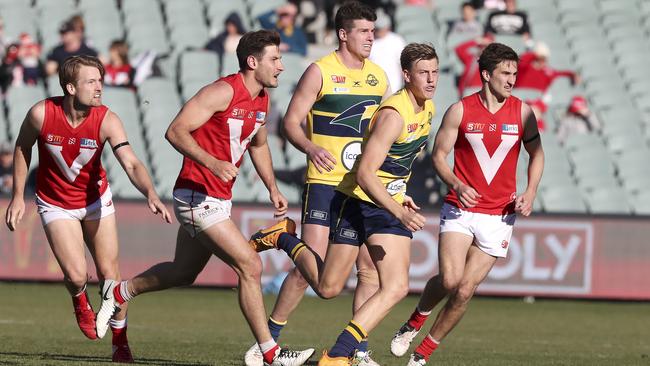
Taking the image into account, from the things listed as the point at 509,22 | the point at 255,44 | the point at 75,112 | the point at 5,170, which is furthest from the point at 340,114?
the point at 509,22

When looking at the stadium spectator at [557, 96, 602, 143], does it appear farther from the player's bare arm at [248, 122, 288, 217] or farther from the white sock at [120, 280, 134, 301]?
the white sock at [120, 280, 134, 301]

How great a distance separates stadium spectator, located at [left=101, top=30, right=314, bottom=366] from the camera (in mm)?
9383

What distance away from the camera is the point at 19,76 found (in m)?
20.4

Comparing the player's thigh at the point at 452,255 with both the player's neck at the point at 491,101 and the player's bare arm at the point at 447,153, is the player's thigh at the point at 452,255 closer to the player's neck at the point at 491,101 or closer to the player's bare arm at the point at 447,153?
the player's bare arm at the point at 447,153

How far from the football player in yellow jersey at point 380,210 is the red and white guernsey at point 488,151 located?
68cm

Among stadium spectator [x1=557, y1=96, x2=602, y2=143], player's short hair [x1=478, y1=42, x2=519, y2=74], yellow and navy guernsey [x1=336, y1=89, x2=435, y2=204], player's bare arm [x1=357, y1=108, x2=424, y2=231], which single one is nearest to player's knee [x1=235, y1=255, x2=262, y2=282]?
yellow and navy guernsey [x1=336, y1=89, x2=435, y2=204]

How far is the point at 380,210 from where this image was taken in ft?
30.9

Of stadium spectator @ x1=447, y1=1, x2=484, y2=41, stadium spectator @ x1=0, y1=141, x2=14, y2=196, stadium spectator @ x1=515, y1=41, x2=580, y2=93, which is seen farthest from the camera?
stadium spectator @ x1=447, y1=1, x2=484, y2=41

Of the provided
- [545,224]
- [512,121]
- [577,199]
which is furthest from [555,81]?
[512,121]

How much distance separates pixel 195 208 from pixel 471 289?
229 cm

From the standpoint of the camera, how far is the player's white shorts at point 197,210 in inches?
374

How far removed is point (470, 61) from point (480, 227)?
10.4 meters

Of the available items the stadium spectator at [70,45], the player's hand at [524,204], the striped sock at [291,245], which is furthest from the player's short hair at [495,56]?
the stadium spectator at [70,45]

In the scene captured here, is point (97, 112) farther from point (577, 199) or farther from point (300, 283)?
point (577, 199)
